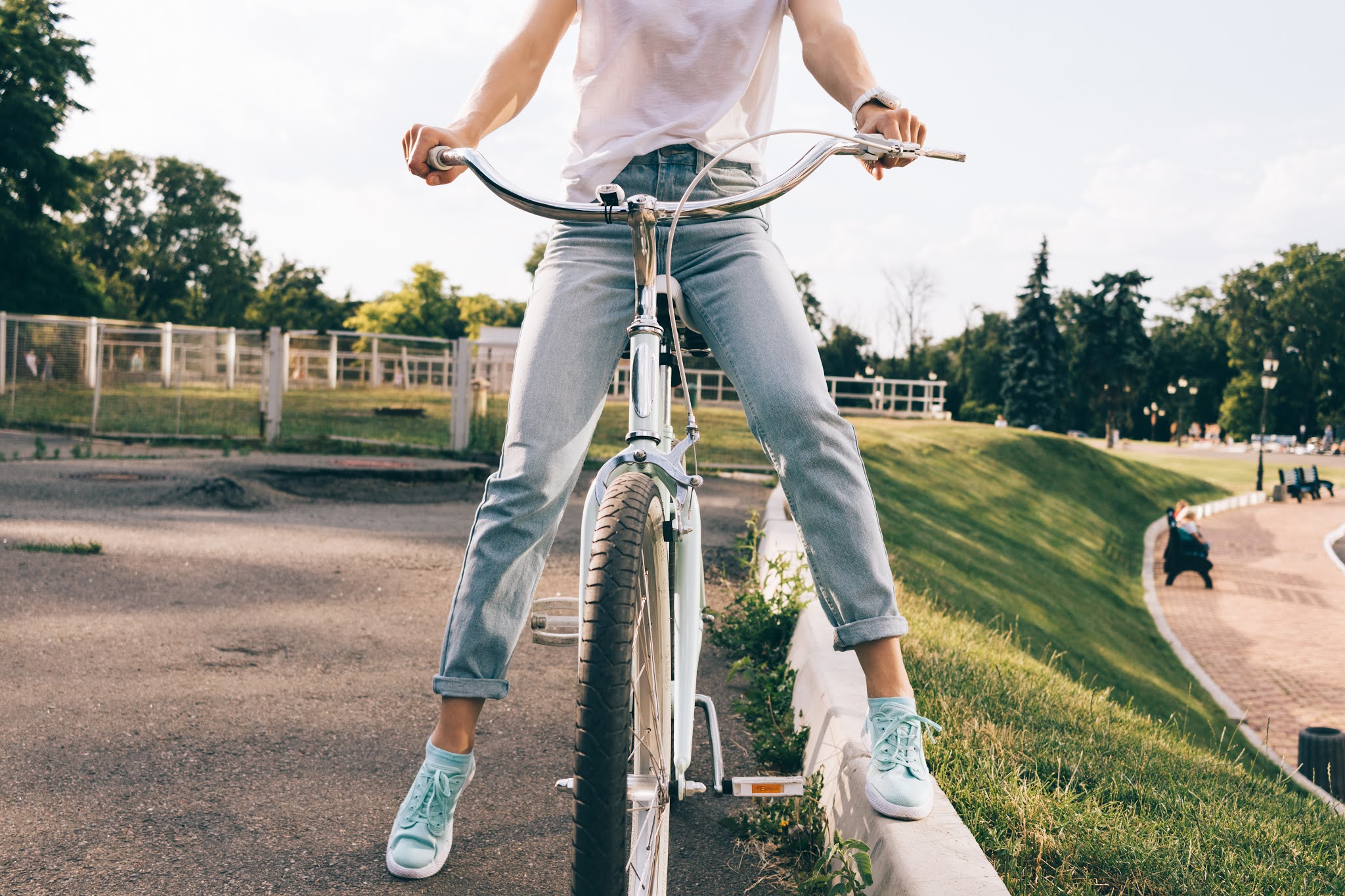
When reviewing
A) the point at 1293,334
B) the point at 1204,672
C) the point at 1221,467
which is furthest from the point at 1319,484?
the point at 1293,334

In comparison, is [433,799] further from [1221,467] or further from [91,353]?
[1221,467]

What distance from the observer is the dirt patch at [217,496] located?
8.86 m

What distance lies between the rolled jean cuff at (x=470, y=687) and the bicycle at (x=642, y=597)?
17 cm

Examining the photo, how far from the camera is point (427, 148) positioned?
225 centimetres

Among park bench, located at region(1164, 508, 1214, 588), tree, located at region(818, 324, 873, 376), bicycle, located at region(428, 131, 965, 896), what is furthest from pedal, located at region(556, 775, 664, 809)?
tree, located at region(818, 324, 873, 376)

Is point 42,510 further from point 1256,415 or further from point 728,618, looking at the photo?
point 1256,415

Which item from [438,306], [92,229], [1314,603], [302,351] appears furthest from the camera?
[438,306]

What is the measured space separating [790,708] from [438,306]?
3339 inches

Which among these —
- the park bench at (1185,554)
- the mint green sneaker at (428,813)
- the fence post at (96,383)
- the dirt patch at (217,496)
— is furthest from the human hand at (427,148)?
the park bench at (1185,554)

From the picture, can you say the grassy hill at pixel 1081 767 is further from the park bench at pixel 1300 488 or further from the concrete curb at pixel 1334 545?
the park bench at pixel 1300 488

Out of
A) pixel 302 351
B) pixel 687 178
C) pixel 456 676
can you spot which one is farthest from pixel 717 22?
pixel 302 351

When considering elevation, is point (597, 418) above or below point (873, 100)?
below

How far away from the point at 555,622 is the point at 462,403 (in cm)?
1329

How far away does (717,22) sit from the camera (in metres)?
2.38
